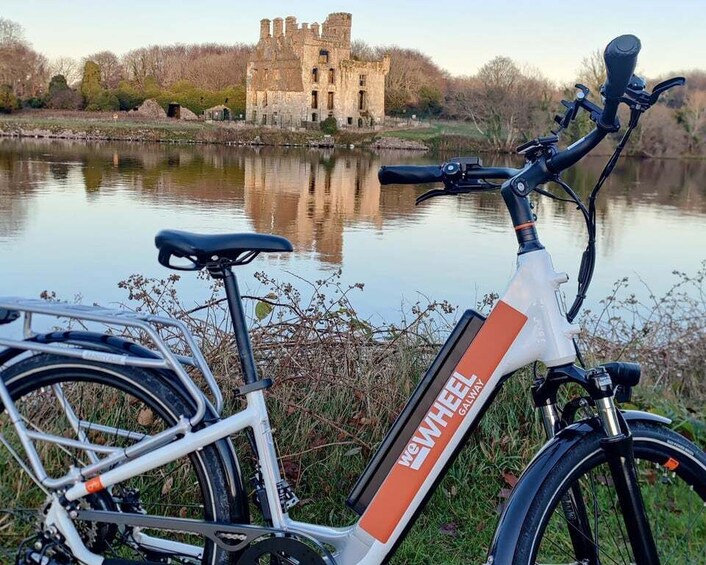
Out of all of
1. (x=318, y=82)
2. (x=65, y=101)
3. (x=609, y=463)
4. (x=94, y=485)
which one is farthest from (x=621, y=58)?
(x=65, y=101)

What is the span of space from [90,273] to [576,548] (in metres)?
7.52

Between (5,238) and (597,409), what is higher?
(597,409)

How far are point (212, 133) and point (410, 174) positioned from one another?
5027 centimetres

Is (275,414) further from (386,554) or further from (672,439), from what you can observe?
(672,439)

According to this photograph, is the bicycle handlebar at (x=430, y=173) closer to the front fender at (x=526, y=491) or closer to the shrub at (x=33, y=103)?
the front fender at (x=526, y=491)

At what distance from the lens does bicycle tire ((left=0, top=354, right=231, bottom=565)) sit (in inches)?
74.0

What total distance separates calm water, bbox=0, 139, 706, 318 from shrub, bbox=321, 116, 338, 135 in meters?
30.2

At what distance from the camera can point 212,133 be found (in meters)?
50.1

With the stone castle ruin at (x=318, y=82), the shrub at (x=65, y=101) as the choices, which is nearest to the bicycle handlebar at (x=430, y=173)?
the stone castle ruin at (x=318, y=82)

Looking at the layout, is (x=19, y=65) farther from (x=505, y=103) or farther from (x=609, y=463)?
(x=609, y=463)

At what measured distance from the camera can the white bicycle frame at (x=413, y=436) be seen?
1754 millimetres

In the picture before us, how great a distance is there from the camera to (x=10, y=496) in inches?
99.2

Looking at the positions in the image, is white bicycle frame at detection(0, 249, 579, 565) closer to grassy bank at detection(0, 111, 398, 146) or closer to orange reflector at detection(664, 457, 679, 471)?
orange reflector at detection(664, 457, 679, 471)

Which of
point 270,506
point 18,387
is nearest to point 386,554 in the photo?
point 270,506
